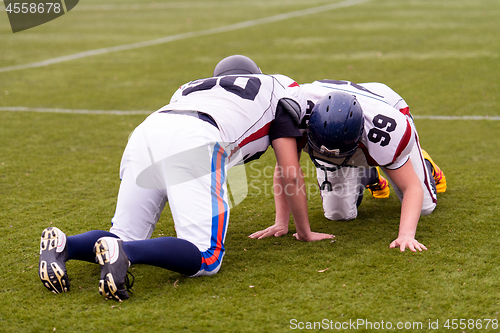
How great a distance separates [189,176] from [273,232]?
0.94 m

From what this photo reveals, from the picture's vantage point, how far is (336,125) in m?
2.98

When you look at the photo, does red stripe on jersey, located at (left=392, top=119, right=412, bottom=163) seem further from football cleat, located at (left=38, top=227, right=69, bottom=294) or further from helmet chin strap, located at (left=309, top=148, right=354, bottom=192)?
football cleat, located at (left=38, top=227, right=69, bottom=294)

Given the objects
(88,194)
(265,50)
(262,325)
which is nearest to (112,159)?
(88,194)

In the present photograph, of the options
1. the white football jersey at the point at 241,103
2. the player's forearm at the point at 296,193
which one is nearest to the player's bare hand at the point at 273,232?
the player's forearm at the point at 296,193

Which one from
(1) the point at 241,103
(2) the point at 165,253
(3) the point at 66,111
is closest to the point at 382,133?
(1) the point at 241,103

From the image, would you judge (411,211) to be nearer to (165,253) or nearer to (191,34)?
(165,253)

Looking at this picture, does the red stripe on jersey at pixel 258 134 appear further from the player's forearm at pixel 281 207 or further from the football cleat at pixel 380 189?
the football cleat at pixel 380 189

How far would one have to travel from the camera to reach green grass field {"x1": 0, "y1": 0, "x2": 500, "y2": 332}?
97.0 inches

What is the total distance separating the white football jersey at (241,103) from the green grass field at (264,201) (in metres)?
0.72

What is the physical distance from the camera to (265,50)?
996 cm

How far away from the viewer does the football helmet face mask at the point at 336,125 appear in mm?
2994

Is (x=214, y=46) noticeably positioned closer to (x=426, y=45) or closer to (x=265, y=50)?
(x=265, y=50)

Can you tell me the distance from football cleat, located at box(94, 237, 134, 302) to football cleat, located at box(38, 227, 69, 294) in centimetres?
25

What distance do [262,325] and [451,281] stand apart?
1.06m
